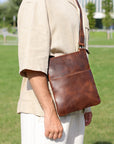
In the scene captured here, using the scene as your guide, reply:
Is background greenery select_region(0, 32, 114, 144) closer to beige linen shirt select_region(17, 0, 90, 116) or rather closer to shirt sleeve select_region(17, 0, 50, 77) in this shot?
beige linen shirt select_region(17, 0, 90, 116)

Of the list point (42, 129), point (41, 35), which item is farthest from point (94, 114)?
point (41, 35)

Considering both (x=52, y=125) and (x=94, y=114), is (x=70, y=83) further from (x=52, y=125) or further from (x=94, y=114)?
(x=94, y=114)

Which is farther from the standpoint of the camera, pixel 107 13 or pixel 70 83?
pixel 107 13

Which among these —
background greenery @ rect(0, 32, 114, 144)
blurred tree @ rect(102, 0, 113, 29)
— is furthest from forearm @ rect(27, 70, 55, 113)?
blurred tree @ rect(102, 0, 113, 29)

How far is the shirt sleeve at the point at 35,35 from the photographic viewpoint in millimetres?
1820

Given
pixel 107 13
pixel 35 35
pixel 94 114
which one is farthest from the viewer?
pixel 107 13

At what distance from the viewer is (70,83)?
186 centimetres

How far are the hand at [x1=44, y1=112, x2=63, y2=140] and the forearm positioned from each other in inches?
1.2

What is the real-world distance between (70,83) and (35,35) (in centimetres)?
31

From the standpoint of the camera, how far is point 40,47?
183cm

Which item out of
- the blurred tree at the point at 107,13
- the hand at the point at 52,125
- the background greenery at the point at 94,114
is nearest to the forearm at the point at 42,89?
the hand at the point at 52,125

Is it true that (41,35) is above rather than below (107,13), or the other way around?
above

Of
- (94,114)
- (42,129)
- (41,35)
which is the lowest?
(94,114)

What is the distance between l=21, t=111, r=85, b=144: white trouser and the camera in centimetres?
189
